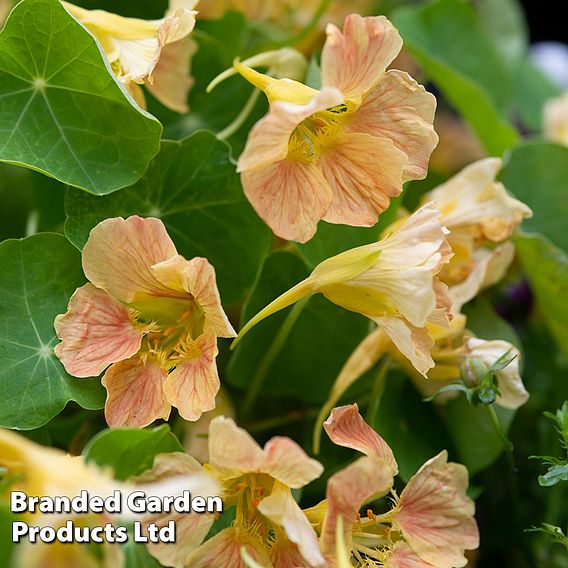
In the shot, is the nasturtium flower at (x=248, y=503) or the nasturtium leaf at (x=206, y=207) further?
the nasturtium leaf at (x=206, y=207)

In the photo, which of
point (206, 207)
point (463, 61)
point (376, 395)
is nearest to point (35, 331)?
point (206, 207)

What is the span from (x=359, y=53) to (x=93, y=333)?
0.23 metres

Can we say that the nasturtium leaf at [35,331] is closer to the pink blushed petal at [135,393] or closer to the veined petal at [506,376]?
the pink blushed petal at [135,393]

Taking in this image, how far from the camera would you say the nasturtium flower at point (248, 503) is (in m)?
0.40

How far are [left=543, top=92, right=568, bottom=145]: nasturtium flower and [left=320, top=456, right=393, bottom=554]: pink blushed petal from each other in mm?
606

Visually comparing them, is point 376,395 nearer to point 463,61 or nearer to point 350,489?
point 350,489

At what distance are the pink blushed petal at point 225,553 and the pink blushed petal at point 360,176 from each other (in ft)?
0.64

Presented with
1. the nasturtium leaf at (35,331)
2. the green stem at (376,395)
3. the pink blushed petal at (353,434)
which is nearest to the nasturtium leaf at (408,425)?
the green stem at (376,395)

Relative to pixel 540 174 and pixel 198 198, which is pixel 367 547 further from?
pixel 540 174

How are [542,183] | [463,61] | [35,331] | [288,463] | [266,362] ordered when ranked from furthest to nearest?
[463,61]
[542,183]
[266,362]
[35,331]
[288,463]

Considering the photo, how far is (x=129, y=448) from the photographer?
430mm

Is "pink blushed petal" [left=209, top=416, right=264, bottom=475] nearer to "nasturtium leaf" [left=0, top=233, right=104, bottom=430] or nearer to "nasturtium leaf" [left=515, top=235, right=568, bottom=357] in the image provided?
"nasturtium leaf" [left=0, top=233, right=104, bottom=430]

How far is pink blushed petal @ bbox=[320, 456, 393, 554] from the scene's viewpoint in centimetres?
41

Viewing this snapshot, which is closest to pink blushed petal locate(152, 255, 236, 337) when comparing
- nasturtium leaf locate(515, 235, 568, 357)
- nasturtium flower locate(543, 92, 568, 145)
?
nasturtium leaf locate(515, 235, 568, 357)
